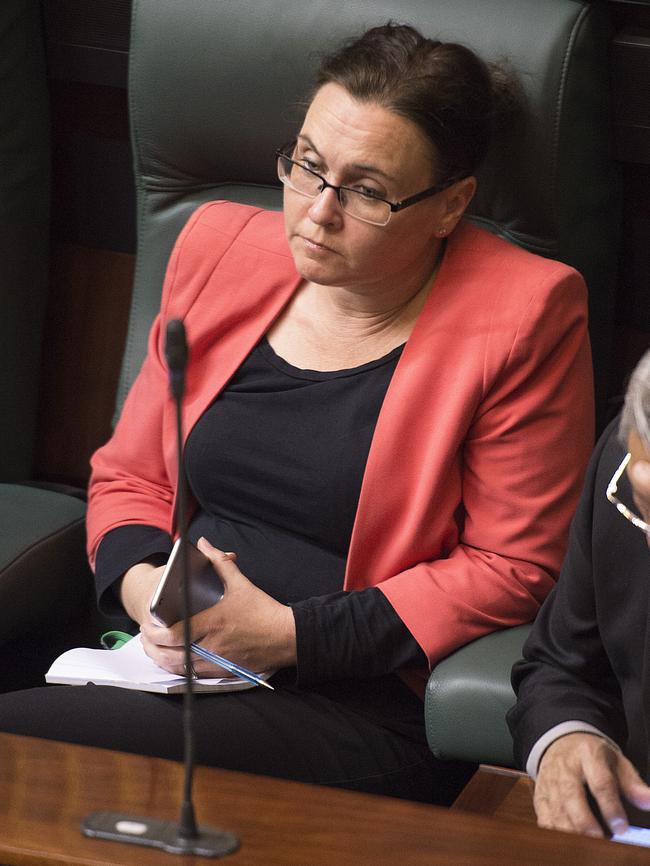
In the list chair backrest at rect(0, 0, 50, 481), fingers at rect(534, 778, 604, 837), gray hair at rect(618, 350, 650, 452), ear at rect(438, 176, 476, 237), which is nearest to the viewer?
gray hair at rect(618, 350, 650, 452)

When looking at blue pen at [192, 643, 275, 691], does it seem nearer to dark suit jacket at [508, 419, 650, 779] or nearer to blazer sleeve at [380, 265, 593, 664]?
blazer sleeve at [380, 265, 593, 664]

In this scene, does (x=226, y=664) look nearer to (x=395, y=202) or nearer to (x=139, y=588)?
(x=139, y=588)

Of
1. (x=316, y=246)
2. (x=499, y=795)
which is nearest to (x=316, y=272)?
(x=316, y=246)

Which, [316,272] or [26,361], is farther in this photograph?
[26,361]

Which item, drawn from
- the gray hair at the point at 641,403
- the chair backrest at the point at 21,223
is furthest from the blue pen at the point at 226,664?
the chair backrest at the point at 21,223

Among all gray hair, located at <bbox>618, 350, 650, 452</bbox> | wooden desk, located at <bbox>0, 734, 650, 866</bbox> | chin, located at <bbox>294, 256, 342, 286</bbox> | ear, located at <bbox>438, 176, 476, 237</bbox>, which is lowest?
wooden desk, located at <bbox>0, 734, 650, 866</bbox>

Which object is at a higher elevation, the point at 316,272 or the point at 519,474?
the point at 316,272

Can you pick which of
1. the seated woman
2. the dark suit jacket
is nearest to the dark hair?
the seated woman

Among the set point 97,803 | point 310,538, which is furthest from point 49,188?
point 97,803

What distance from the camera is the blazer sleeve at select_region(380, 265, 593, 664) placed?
1.63 meters

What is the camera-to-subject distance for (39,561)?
182 centimetres

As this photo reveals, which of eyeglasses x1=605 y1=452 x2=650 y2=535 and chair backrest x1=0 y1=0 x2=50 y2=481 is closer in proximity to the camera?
eyeglasses x1=605 y1=452 x2=650 y2=535

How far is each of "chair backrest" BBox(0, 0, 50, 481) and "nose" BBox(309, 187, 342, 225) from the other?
756mm

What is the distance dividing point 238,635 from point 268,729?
0.39ft
